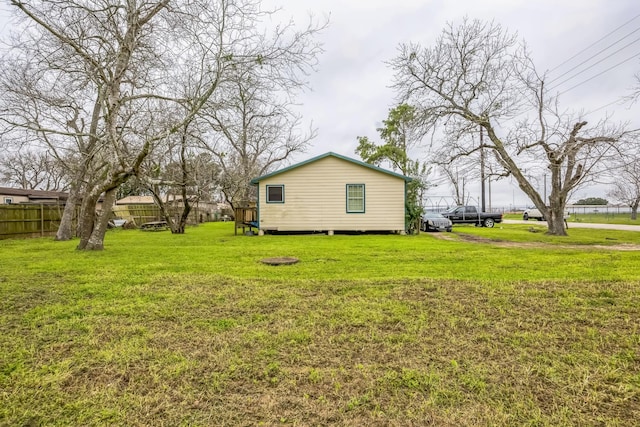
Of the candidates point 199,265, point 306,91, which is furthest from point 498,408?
point 306,91

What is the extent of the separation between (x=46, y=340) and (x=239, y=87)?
798 centimetres

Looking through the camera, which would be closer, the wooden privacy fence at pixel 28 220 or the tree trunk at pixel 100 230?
the tree trunk at pixel 100 230

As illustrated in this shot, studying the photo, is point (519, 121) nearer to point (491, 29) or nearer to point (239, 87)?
point (491, 29)

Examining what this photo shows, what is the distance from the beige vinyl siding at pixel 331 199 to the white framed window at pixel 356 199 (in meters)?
0.18

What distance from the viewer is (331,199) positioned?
51.6 ft

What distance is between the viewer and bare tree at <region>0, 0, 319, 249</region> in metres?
8.38

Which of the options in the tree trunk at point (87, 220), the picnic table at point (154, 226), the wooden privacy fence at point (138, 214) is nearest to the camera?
the tree trunk at point (87, 220)

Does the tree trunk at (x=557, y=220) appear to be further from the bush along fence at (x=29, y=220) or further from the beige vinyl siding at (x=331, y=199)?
the bush along fence at (x=29, y=220)

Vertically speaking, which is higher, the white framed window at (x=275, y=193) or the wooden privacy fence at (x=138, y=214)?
the white framed window at (x=275, y=193)

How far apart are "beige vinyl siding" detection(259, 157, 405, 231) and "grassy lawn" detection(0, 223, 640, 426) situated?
9.85 meters

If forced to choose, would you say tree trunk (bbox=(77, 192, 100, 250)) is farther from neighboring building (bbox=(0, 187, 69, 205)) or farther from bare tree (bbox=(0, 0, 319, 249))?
neighboring building (bbox=(0, 187, 69, 205))

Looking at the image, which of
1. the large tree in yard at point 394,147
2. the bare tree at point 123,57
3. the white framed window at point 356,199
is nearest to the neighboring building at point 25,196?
the bare tree at point 123,57

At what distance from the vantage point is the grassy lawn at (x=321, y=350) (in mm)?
2172

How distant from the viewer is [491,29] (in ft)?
48.9
